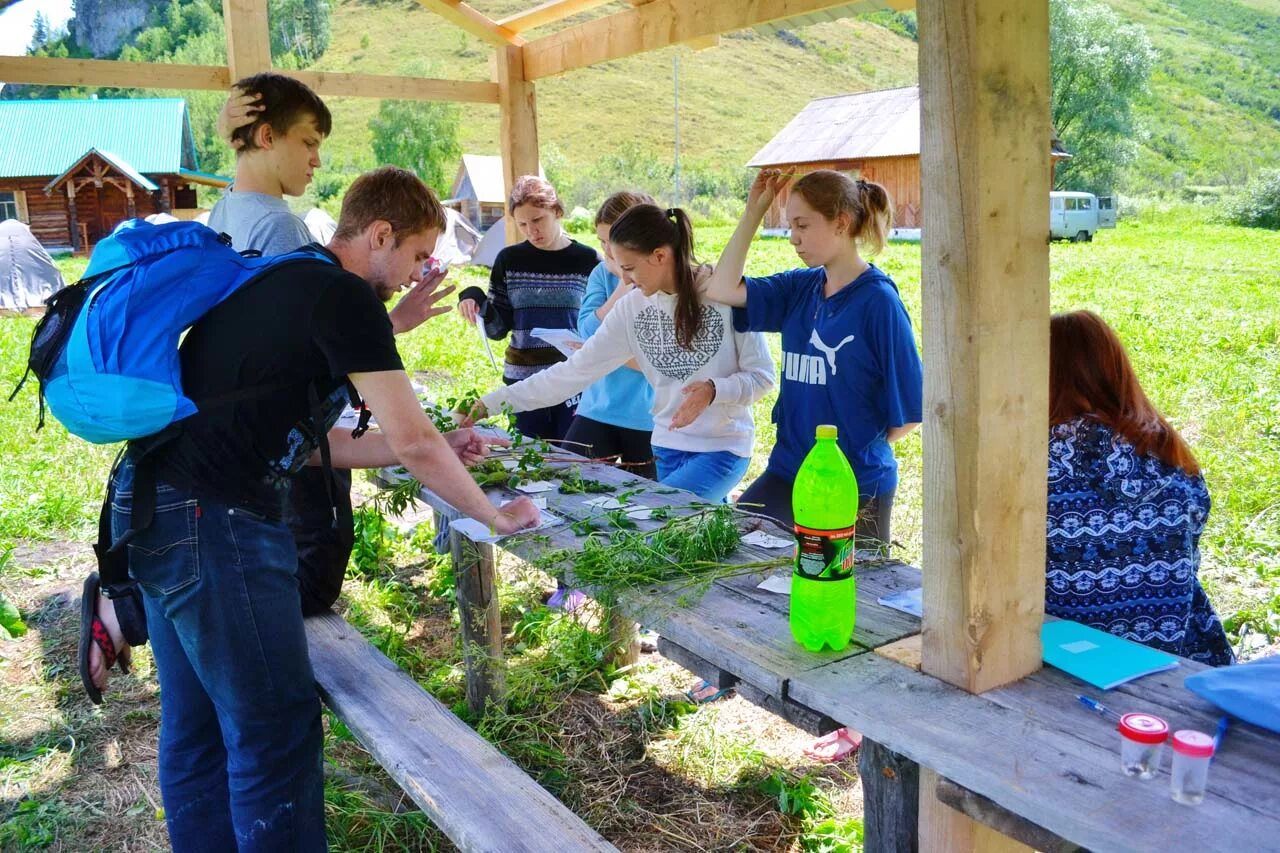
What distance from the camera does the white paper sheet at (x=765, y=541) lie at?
2.75 m

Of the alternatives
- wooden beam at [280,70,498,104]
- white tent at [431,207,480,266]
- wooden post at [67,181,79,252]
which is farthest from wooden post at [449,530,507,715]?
wooden post at [67,181,79,252]

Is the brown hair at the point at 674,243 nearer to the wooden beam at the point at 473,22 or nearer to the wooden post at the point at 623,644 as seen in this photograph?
the wooden post at the point at 623,644

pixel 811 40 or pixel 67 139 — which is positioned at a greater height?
pixel 811 40

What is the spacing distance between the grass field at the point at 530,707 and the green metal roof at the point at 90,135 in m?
32.2

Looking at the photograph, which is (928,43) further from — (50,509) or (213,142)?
(213,142)

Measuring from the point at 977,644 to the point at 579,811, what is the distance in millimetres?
2014

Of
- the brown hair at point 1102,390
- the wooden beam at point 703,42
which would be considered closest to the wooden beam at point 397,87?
the wooden beam at point 703,42

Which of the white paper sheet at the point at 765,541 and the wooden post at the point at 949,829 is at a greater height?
the white paper sheet at the point at 765,541

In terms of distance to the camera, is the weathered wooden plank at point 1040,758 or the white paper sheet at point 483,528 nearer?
the weathered wooden plank at point 1040,758

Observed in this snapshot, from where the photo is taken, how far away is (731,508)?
290cm

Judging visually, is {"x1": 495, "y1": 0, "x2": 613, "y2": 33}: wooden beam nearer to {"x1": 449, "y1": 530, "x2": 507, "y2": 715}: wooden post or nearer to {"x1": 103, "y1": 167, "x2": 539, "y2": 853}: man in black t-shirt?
{"x1": 449, "y1": 530, "x2": 507, "y2": 715}: wooden post

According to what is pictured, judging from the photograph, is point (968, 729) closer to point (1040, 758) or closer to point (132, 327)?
point (1040, 758)

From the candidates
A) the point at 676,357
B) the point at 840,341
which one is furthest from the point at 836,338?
the point at 676,357

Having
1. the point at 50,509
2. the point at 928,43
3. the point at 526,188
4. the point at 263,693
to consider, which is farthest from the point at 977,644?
Answer: the point at 50,509
